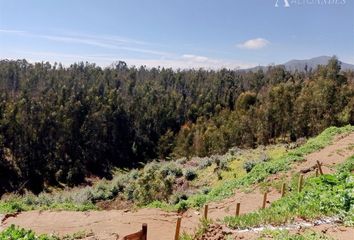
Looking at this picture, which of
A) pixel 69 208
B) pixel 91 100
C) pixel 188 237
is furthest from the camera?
pixel 91 100

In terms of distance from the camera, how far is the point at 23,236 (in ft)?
40.8

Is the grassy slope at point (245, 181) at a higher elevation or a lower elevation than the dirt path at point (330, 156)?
lower

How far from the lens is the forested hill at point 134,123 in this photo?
56.5 meters

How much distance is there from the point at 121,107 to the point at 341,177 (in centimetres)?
6569

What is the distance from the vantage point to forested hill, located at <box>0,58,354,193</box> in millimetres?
56531

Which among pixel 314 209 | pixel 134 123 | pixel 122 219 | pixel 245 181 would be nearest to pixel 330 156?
pixel 245 181

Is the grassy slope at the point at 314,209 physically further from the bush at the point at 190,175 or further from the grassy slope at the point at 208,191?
the bush at the point at 190,175

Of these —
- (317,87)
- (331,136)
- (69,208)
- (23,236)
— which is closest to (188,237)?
(23,236)

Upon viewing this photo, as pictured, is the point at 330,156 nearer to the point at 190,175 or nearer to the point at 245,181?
the point at 245,181

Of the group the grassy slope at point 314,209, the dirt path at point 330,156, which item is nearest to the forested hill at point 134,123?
the dirt path at point 330,156

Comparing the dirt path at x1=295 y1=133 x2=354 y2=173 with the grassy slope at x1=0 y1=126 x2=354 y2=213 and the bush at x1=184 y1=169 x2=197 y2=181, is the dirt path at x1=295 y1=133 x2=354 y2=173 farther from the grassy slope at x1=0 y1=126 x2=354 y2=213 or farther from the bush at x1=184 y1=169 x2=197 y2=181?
the bush at x1=184 y1=169 x2=197 y2=181

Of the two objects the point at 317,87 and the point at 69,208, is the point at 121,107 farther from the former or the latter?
the point at 69,208

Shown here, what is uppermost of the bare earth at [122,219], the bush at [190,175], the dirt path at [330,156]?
the dirt path at [330,156]

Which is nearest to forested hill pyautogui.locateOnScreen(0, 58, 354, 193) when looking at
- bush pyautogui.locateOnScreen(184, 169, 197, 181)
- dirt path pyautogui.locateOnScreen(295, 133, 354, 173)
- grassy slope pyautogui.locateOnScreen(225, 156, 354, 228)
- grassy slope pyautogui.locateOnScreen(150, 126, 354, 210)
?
bush pyautogui.locateOnScreen(184, 169, 197, 181)
